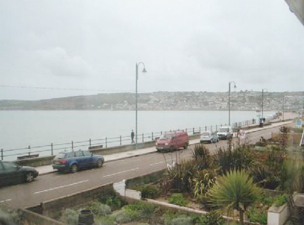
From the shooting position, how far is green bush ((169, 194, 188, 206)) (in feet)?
21.0

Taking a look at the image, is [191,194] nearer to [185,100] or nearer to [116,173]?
[185,100]

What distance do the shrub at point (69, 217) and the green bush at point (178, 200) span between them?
84.5 inches

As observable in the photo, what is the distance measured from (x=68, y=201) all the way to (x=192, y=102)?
18.7 ft

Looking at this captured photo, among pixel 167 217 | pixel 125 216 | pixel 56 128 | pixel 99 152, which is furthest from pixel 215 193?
pixel 56 128

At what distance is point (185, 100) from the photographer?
1098cm

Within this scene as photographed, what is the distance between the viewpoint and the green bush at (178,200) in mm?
6392

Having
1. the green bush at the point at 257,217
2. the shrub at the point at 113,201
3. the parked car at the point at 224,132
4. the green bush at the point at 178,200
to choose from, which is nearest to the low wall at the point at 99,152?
the parked car at the point at 224,132

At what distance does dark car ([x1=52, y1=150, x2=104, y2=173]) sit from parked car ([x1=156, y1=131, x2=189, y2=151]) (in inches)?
212

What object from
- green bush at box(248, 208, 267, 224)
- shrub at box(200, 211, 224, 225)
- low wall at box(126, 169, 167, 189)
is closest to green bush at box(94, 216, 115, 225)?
→ shrub at box(200, 211, 224, 225)

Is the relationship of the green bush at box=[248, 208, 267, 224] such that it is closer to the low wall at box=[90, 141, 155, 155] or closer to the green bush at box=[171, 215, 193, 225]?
the green bush at box=[171, 215, 193, 225]

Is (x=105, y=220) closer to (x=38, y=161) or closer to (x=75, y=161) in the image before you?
(x=75, y=161)

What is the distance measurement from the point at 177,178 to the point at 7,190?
386 cm

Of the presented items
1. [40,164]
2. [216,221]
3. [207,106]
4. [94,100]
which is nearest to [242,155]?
[207,106]

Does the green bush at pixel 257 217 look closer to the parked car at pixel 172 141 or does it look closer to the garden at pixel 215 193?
the garden at pixel 215 193
